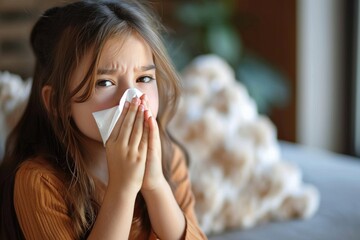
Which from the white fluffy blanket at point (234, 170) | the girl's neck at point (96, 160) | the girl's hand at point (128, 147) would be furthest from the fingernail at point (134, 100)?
the white fluffy blanket at point (234, 170)

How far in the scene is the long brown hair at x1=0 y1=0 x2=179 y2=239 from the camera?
2.83ft

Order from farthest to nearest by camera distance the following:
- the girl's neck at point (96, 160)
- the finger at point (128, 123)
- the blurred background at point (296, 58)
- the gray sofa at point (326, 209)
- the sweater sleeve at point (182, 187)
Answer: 1. the blurred background at point (296, 58)
2. the gray sofa at point (326, 209)
3. the sweater sleeve at point (182, 187)
4. the girl's neck at point (96, 160)
5. the finger at point (128, 123)

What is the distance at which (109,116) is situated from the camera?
32.8 inches

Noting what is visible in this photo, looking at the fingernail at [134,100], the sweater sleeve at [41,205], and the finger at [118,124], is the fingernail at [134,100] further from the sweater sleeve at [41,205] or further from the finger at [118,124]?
the sweater sleeve at [41,205]

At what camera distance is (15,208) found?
2.94ft

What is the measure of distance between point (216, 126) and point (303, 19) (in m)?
1.19

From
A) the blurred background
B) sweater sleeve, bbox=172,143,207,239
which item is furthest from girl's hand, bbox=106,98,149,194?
the blurred background

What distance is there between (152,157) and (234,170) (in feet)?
1.41

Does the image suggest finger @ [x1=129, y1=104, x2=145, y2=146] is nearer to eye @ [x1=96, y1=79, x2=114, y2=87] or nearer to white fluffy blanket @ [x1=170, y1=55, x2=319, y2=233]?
eye @ [x1=96, y1=79, x2=114, y2=87]

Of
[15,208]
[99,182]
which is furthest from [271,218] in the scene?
[15,208]

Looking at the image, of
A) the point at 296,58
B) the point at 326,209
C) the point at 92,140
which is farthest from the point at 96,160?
the point at 296,58

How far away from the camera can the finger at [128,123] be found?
2.69ft

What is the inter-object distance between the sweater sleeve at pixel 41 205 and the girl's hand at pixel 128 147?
10cm

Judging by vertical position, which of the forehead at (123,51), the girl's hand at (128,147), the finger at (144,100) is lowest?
the girl's hand at (128,147)
